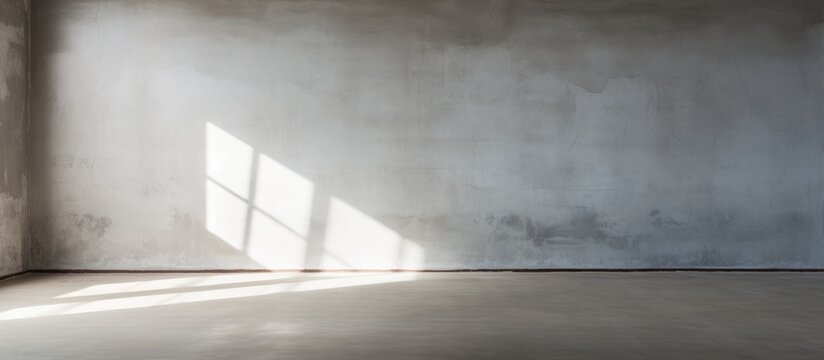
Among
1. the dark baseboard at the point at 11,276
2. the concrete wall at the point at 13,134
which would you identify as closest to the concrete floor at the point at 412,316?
the dark baseboard at the point at 11,276

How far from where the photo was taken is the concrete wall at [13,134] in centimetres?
804

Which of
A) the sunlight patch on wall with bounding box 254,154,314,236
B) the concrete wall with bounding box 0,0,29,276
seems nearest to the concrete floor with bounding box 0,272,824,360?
the concrete wall with bounding box 0,0,29,276

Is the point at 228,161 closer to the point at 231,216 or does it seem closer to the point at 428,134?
the point at 231,216

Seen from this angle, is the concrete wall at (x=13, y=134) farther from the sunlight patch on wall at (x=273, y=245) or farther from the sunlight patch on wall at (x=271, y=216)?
the sunlight patch on wall at (x=273, y=245)

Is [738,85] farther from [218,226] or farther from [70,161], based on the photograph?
[70,161]

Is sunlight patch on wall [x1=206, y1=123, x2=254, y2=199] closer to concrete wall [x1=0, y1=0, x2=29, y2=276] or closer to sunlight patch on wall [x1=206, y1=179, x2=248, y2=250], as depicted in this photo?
sunlight patch on wall [x1=206, y1=179, x2=248, y2=250]

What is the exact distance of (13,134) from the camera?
823 cm

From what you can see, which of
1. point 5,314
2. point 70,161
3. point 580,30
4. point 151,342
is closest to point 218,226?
point 70,161

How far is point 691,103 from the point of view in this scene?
873 cm

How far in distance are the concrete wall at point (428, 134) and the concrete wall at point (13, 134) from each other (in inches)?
7.8

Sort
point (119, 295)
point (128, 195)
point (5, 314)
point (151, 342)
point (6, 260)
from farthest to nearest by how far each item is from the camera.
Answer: point (128, 195) → point (6, 260) → point (119, 295) → point (5, 314) → point (151, 342)

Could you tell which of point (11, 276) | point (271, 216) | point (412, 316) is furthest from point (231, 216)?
point (412, 316)

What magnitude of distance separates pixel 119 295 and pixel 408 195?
129 inches

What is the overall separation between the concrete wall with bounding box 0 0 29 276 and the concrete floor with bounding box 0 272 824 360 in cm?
52
